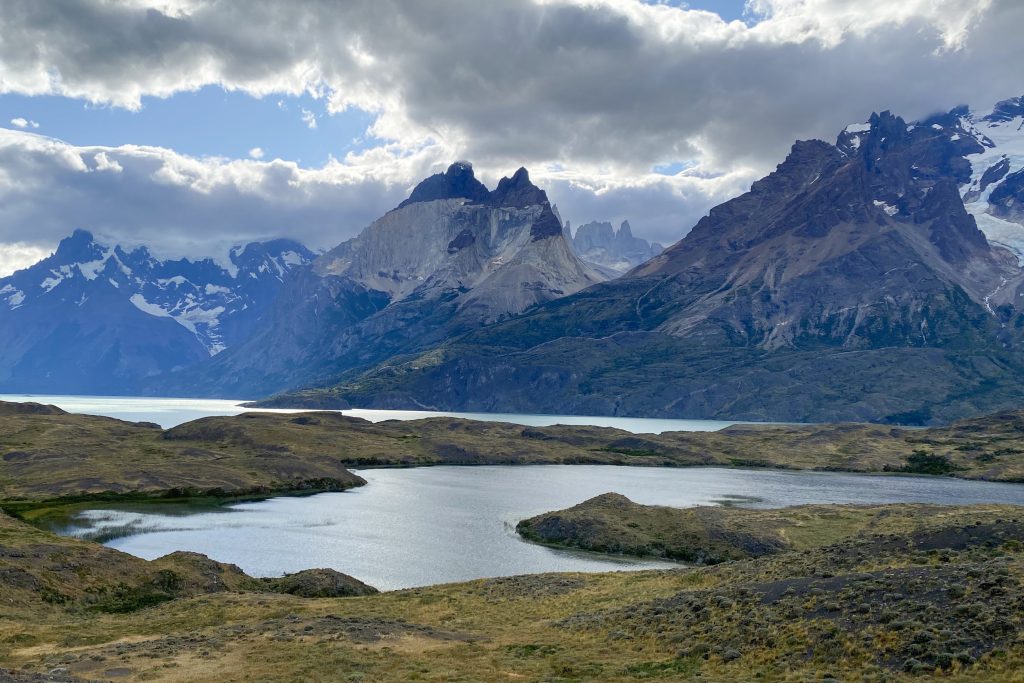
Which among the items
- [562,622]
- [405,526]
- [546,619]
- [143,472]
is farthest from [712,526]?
[143,472]

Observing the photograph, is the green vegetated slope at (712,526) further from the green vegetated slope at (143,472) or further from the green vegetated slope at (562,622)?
the green vegetated slope at (143,472)

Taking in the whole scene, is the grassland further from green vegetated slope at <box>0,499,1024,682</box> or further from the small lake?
the small lake

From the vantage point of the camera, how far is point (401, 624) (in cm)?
5784

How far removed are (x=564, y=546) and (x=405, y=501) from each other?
5134 cm

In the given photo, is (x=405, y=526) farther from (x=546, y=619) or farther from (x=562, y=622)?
(x=562, y=622)

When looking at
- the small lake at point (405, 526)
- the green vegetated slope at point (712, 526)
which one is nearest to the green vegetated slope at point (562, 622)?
the small lake at point (405, 526)

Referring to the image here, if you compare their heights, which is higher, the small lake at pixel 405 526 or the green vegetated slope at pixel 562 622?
the green vegetated slope at pixel 562 622

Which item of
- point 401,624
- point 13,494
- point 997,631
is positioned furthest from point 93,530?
point 997,631

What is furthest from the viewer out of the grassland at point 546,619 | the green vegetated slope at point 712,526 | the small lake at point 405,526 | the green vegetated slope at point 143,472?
the green vegetated slope at point 143,472

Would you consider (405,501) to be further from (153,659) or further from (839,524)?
(153,659)

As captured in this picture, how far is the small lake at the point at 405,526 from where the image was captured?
9969 centimetres

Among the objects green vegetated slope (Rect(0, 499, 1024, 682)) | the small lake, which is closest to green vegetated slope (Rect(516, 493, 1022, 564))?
the small lake

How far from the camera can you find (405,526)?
12838 centimetres

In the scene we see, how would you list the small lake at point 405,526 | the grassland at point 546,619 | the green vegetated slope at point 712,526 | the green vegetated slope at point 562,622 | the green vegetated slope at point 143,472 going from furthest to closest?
the green vegetated slope at point 143,472 < the green vegetated slope at point 712,526 < the small lake at point 405,526 < the grassland at point 546,619 < the green vegetated slope at point 562,622
